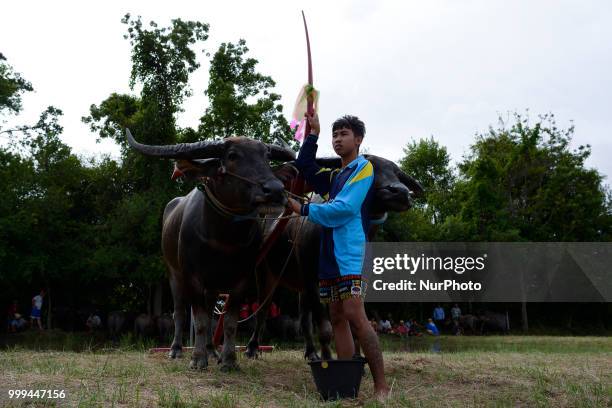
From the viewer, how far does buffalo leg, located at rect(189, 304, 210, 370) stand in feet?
20.4

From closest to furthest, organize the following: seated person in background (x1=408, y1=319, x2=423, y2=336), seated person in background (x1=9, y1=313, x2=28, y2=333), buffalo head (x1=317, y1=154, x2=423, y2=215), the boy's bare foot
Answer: the boy's bare foot → buffalo head (x1=317, y1=154, x2=423, y2=215) → seated person in background (x1=9, y1=313, x2=28, y2=333) → seated person in background (x1=408, y1=319, x2=423, y2=336)

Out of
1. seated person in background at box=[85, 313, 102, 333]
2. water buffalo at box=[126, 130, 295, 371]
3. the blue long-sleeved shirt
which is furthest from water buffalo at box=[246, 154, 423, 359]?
seated person in background at box=[85, 313, 102, 333]

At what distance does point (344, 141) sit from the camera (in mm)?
5031

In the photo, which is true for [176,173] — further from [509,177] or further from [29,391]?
[509,177]

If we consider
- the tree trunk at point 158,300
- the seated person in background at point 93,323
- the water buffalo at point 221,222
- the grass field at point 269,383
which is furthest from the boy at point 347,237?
the tree trunk at point 158,300

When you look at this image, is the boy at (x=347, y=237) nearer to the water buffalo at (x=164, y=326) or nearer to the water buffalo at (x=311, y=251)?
the water buffalo at (x=311, y=251)

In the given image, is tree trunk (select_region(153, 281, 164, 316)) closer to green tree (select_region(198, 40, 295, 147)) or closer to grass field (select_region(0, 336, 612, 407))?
green tree (select_region(198, 40, 295, 147))

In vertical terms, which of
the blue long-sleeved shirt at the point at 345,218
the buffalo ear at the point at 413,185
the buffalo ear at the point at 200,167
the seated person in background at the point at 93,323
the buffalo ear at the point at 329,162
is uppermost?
the buffalo ear at the point at 329,162

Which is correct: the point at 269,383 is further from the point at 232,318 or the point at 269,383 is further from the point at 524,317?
the point at 524,317

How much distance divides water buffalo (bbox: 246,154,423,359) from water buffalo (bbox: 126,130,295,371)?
1.73 ft

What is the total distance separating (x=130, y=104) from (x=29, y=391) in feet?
82.5

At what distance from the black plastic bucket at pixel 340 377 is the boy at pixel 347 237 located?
13 cm

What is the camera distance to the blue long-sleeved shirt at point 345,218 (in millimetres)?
4602

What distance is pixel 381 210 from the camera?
5.21 metres
